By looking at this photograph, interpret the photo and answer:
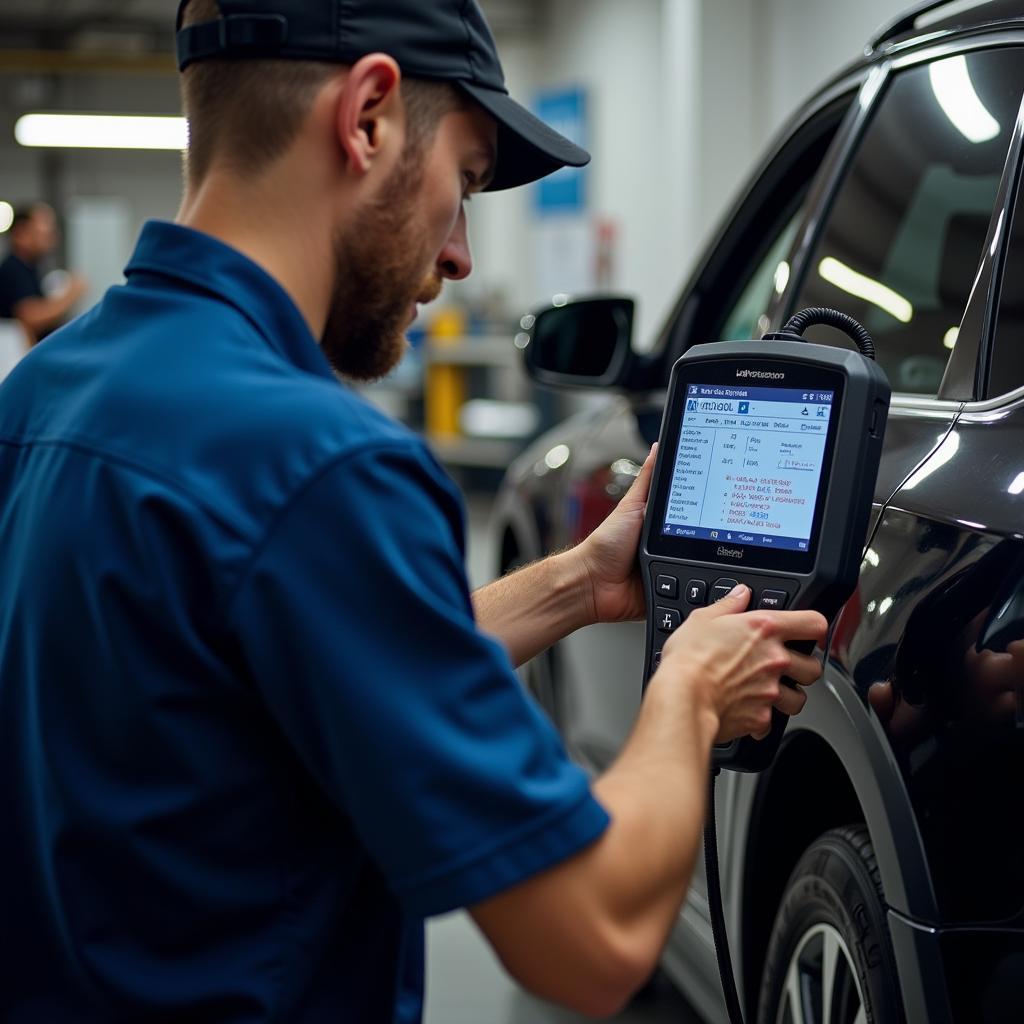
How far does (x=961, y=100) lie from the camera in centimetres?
186

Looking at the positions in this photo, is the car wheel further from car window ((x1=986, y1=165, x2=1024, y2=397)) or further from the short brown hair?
the short brown hair

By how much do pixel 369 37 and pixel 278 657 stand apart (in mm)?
489

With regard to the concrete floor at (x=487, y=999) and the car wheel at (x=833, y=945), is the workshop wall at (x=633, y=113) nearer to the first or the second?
the concrete floor at (x=487, y=999)

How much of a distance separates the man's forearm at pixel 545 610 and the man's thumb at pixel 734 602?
0.88ft

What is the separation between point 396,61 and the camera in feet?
3.85

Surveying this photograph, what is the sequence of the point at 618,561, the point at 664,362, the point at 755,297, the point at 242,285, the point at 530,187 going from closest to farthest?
1. the point at 242,285
2. the point at 618,561
3. the point at 664,362
4. the point at 755,297
5. the point at 530,187

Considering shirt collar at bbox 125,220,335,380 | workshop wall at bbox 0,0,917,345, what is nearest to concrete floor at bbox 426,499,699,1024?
shirt collar at bbox 125,220,335,380

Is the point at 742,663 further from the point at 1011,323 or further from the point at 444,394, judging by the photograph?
the point at 444,394

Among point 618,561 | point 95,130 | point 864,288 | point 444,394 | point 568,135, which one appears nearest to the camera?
point 618,561

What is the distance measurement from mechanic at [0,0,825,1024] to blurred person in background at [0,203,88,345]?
29.7 feet

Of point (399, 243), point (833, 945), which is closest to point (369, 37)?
point (399, 243)

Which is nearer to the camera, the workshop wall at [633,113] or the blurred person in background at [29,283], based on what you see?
the workshop wall at [633,113]

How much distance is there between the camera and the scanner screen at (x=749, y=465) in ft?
4.70

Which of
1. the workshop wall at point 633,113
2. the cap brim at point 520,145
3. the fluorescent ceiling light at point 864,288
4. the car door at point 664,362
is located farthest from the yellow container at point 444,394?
the cap brim at point 520,145
